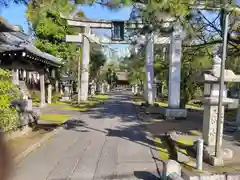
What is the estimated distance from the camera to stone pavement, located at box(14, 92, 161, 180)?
18.0 ft

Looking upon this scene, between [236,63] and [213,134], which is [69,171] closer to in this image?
[213,134]

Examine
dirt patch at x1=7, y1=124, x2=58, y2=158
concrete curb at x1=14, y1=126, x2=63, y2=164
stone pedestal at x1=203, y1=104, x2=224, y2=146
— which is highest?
stone pedestal at x1=203, y1=104, x2=224, y2=146

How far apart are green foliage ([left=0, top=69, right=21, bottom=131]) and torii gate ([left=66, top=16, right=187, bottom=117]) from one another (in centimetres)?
348

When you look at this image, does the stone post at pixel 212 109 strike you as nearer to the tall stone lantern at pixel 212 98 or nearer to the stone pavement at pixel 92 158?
the tall stone lantern at pixel 212 98

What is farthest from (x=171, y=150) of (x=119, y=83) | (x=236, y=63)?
(x=119, y=83)

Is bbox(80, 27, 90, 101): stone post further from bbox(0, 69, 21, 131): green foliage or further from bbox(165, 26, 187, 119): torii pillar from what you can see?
bbox(0, 69, 21, 131): green foliage

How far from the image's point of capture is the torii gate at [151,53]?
13.4m

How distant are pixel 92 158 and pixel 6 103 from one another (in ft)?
7.96

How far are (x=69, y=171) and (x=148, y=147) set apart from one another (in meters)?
2.77

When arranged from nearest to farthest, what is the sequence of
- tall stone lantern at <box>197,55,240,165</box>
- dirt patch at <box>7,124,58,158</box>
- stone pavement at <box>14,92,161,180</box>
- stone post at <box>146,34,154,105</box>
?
stone pavement at <box>14,92,161,180</box> < tall stone lantern at <box>197,55,240,165</box> < dirt patch at <box>7,124,58,158</box> < stone post at <box>146,34,154,105</box>

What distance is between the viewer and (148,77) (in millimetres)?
18938

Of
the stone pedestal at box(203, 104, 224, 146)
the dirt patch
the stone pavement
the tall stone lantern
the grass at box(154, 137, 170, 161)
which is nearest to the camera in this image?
the stone pavement

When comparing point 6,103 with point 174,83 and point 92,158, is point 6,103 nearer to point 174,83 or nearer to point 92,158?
point 92,158

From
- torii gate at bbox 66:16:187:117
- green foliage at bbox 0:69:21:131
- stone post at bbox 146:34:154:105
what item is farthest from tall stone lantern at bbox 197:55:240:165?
stone post at bbox 146:34:154:105
